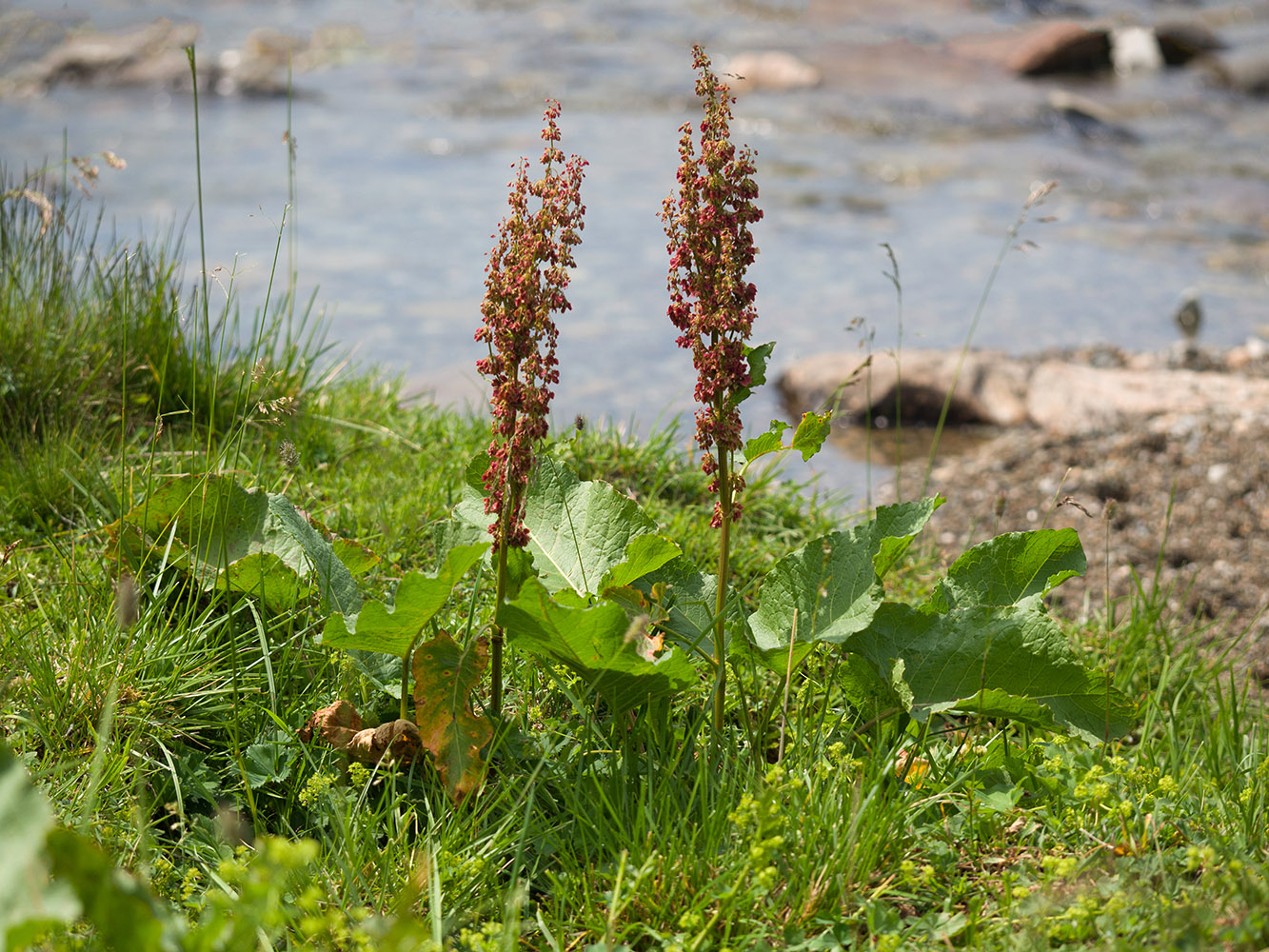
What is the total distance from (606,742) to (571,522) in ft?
1.42

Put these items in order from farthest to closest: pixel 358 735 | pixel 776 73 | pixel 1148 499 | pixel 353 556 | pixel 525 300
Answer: pixel 776 73 → pixel 1148 499 → pixel 353 556 → pixel 358 735 → pixel 525 300

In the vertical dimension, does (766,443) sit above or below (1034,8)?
below

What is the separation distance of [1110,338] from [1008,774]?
6078 millimetres

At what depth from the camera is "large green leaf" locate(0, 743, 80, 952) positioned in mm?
1107

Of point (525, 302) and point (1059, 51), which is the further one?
point (1059, 51)

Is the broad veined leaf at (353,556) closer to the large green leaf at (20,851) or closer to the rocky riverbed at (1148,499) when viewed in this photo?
the large green leaf at (20,851)

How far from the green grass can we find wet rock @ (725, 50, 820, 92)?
13.1 metres

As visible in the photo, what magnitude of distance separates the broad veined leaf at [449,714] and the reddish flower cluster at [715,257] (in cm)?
55

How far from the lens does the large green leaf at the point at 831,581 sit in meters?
2.03

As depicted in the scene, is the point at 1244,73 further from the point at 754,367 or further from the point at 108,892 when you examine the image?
the point at 108,892

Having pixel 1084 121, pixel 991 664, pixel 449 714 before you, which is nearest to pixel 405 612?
pixel 449 714

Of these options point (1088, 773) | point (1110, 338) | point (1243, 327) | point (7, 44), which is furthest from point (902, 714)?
point (7, 44)

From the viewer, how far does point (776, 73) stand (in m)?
14.8

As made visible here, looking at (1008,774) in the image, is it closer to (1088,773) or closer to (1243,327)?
(1088,773)
